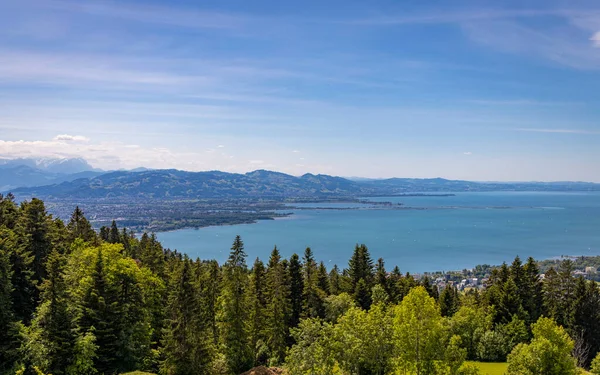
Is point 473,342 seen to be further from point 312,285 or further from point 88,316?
point 88,316

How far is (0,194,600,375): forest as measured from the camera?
890 inches

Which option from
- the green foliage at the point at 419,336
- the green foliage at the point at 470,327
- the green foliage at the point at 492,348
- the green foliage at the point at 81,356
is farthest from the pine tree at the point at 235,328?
the green foliage at the point at 492,348

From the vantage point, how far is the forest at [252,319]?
2259 cm

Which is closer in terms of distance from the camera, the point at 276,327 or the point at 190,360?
the point at 190,360

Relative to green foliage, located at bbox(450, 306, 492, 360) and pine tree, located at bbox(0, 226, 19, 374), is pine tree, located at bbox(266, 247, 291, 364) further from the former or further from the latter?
pine tree, located at bbox(0, 226, 19, 374)

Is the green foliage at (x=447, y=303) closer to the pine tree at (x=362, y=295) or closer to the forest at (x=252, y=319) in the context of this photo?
the forest at (x=252, y=319)

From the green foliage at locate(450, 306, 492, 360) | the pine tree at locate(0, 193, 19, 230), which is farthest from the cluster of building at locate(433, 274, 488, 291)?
the pine tree at locate(0, 193, 19, 230)

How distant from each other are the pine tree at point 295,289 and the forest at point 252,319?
0.17 metres

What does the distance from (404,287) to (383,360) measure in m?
33.1

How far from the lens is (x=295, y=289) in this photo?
151ft

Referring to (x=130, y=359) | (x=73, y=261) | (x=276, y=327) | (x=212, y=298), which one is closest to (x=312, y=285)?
(x=276, y=327)

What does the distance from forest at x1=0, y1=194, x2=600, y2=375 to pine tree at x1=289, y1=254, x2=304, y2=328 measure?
0.54 feet

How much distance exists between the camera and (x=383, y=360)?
2319 cm

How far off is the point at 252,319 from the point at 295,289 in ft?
23.2
